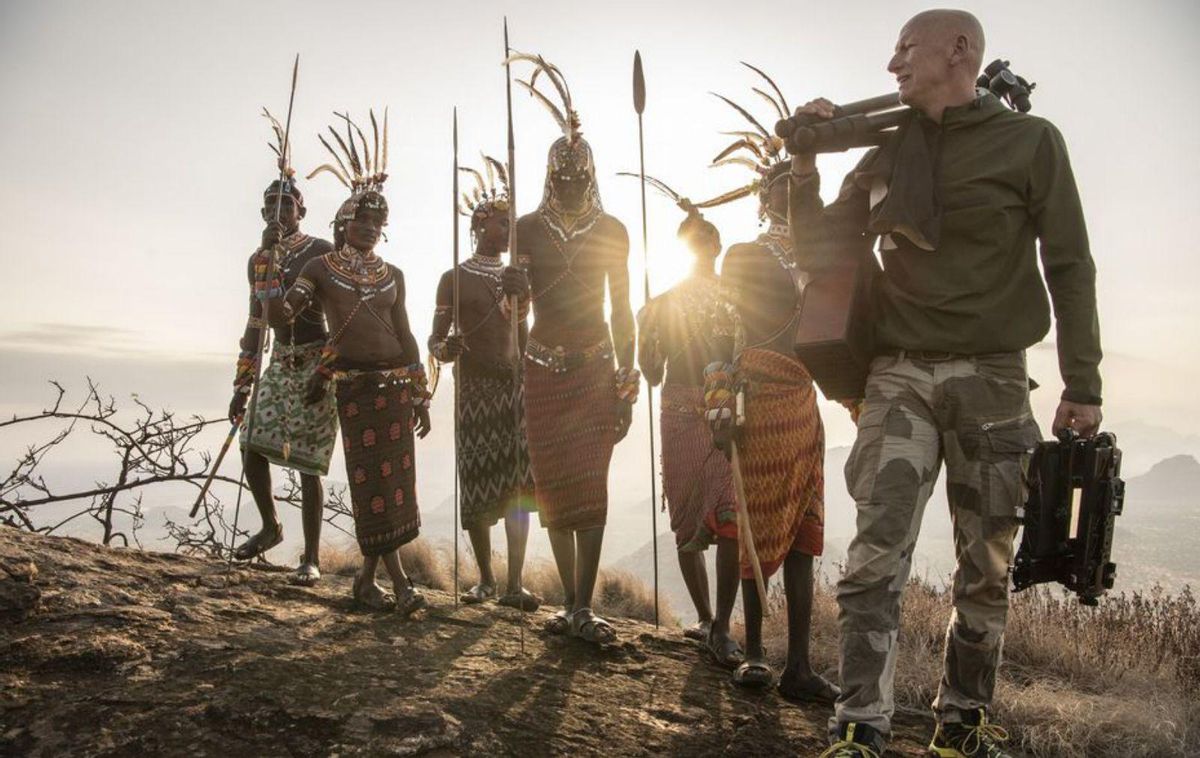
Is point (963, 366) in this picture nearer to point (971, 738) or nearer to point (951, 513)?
point (951, 513)

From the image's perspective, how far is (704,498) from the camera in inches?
195

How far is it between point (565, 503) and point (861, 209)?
104 inches

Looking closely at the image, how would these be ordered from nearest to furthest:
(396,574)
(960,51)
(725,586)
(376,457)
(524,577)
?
1. (960,51)
2. (725,586)
3. (396,574)
4. (376,457)
5. (524,577)

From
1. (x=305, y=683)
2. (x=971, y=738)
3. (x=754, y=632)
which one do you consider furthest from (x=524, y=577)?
(x=971, y=738)

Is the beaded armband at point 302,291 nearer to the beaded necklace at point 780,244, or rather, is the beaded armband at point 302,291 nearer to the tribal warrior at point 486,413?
the tribal warrior at point 486,413

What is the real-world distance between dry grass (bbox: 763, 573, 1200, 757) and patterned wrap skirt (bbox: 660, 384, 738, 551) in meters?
1.29

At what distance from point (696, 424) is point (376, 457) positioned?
203 cm

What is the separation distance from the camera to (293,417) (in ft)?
19.8

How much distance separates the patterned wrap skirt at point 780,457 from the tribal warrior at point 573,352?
93cm

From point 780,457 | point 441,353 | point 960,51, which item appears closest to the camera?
point 960,51

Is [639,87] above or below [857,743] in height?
above

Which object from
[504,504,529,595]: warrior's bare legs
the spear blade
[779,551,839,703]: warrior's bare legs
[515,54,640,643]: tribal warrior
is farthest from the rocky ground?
the spear blade

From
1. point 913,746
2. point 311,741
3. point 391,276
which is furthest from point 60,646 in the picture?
point 913,746

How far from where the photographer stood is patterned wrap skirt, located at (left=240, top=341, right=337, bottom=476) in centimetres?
598
